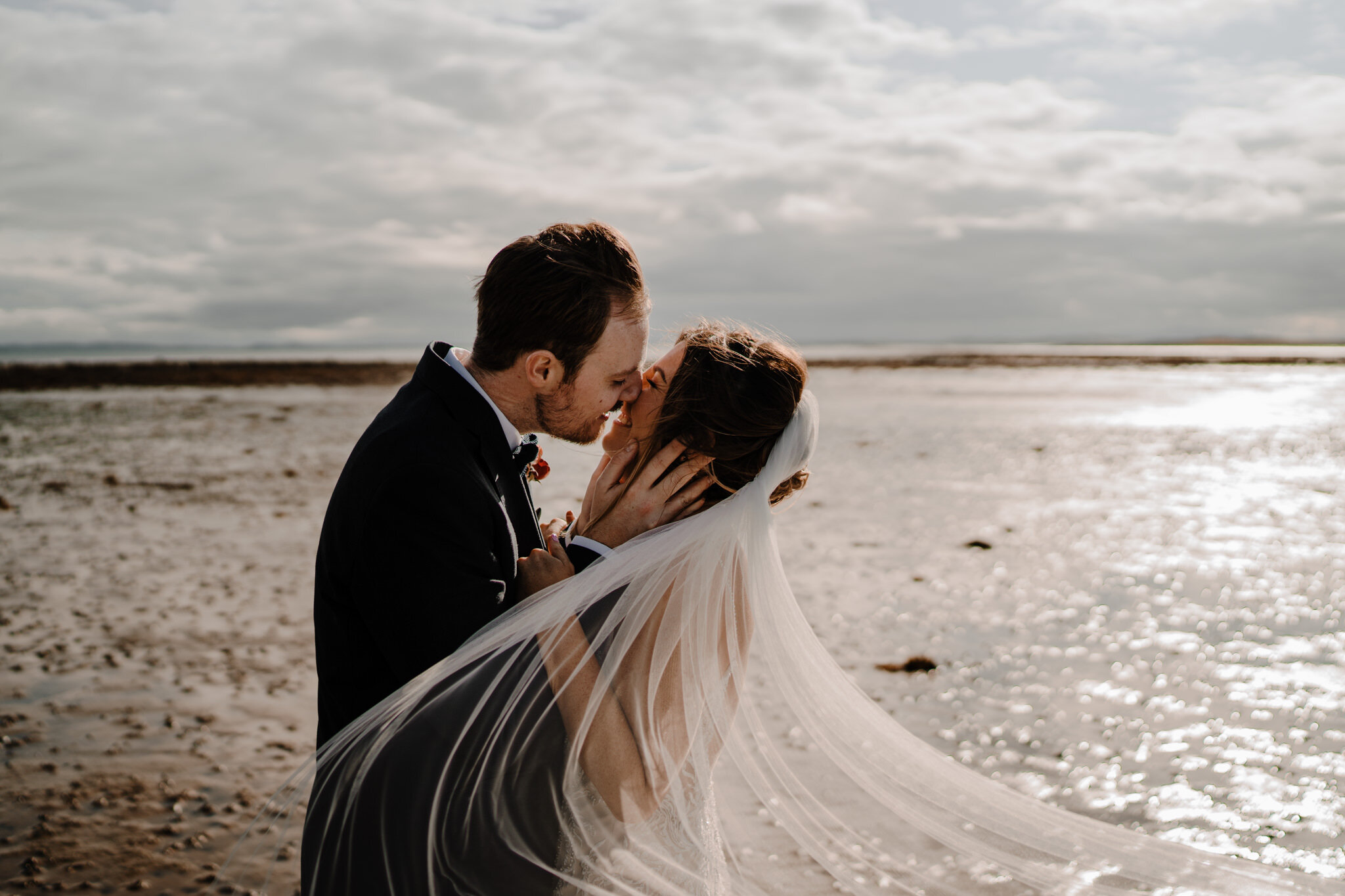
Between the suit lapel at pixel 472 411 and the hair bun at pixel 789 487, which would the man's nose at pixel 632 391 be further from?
the hair bun at pixel 789 487

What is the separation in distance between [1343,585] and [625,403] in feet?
28.4

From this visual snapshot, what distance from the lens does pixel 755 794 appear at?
10.5 ft

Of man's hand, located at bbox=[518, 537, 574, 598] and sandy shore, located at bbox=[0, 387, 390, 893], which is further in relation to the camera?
sandy shore, located at bbox=[0, 387, 390, 893]

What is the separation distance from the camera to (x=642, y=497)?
3053 millimetres

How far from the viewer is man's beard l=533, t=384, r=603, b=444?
119 inches

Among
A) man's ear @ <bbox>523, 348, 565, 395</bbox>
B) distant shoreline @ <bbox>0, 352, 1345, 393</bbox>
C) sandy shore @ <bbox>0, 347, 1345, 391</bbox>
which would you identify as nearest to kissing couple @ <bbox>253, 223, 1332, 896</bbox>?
man's ear @ <bbox>523, 348, 565, 395</bbox>

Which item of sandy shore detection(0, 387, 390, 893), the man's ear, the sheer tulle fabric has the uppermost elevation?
the man's ear

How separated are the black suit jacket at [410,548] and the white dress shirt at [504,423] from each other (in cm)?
2

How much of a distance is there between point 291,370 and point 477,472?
194ft

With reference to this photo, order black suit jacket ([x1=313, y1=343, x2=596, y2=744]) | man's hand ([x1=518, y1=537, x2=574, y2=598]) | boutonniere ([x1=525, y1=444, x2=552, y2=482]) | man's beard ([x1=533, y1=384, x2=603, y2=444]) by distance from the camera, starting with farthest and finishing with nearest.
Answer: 1. boutonniere ([x1=525, y1=444, x2=552, y2=482])
2. man's beard ([x1=533, y1=384, x2=603, y2=444])
3. man's hand ([x1=518, y1=537, x2=574, y2=598])
4. black suit jacket ([x1=313, y1=343, x2=596, y2=744])

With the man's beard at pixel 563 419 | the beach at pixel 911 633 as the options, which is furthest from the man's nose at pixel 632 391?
the beach at pixel 911 633

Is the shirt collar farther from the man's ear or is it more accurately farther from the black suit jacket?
the man's ear

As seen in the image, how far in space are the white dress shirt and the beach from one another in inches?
43.8

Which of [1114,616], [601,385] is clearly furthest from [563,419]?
[1114,616]
